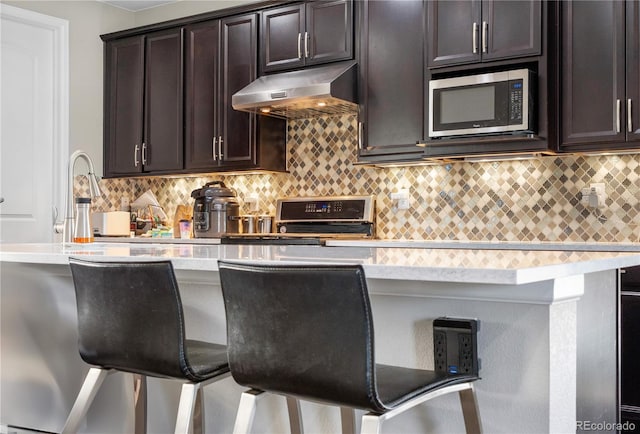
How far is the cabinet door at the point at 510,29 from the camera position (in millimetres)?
3566

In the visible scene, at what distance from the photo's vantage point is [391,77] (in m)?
4.05

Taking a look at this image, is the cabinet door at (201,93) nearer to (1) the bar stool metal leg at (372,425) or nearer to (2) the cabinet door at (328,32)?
(2) the cabinet door at (328,32)

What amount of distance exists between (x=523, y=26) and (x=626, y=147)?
31.6 inches

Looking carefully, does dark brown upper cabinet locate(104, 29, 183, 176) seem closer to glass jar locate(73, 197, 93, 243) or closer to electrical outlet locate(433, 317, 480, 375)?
glass jar locate(73, 197, 93, 243)

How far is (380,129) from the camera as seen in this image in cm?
409

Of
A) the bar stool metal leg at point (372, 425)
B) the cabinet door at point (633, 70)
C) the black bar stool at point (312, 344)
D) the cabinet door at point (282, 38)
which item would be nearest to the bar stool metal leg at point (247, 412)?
the black bar stool at point (312, 344)

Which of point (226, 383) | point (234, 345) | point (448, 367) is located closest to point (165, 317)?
point (234, 345)

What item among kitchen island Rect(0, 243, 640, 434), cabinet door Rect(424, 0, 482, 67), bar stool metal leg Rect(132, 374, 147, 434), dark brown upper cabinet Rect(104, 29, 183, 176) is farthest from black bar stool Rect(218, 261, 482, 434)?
dark brown upper cabinet Rect(104, 29, 183, 176)

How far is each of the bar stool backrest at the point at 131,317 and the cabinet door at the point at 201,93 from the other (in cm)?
290

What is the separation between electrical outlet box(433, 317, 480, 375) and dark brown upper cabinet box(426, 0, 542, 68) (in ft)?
7.58

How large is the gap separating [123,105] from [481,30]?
279 cm

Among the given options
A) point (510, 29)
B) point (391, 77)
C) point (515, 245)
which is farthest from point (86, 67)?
point (515, 245)

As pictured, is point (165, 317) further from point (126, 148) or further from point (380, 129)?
point (126, 148)

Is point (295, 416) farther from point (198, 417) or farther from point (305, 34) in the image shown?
point (305, 34)
